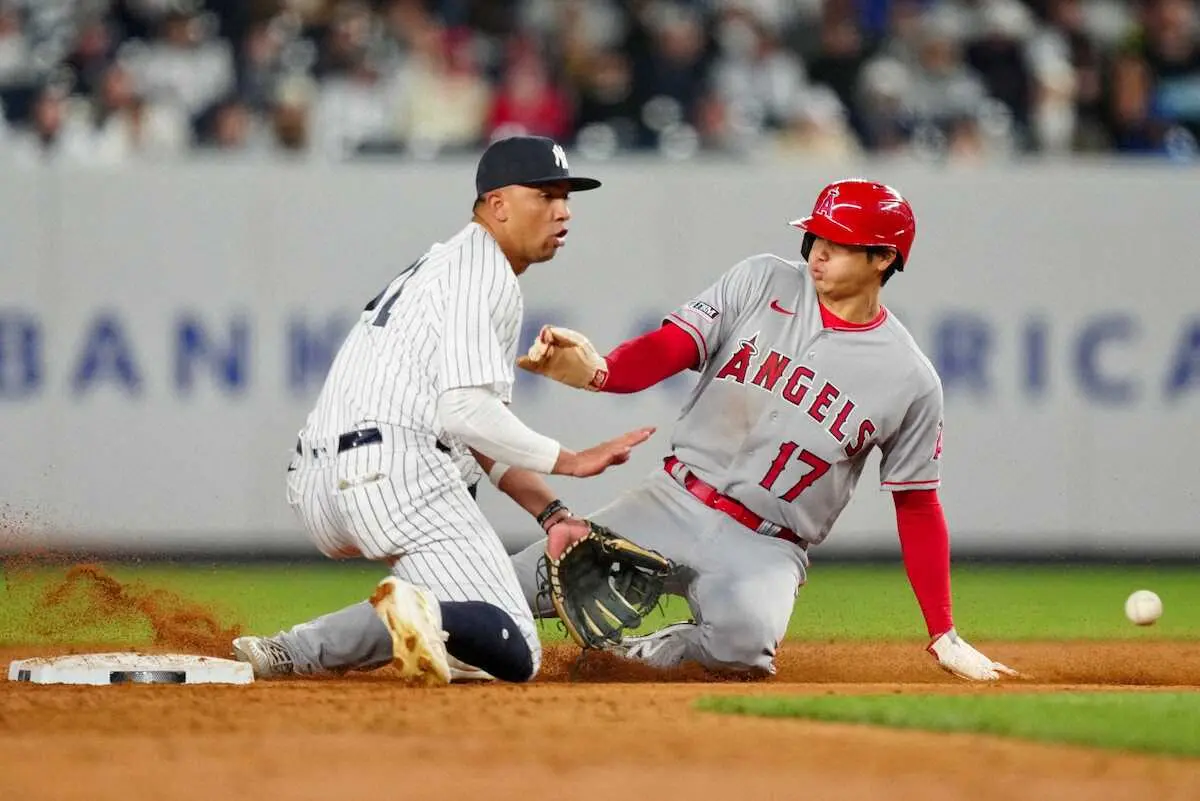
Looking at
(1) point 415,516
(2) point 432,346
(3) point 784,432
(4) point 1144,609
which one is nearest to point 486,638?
(1) point 415,516

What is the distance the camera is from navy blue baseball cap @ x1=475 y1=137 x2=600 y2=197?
5816mm

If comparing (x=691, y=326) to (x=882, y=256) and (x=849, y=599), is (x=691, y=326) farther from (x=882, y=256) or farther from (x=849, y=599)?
(x=849, y=599)

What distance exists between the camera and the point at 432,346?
5711mm

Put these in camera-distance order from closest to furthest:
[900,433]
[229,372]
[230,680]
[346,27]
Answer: [230,680] < [900,433] < [229,372] < [346,27]

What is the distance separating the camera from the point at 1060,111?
12461 mm

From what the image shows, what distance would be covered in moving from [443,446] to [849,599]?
4171 mm

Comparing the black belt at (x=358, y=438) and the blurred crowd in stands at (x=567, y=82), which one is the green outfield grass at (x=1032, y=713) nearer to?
the black belt at (x=358, y=438)

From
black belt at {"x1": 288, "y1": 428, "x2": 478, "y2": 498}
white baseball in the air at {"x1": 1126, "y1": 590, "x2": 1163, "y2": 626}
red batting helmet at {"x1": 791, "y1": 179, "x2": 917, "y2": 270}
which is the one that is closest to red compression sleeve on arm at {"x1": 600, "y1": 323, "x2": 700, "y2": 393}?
red batting helmet at {"x1": 791, "y1": 179, "x2": 917, "y2": 270}

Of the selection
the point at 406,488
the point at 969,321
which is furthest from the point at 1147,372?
the point at 406,488

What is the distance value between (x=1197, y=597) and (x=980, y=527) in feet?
5.35

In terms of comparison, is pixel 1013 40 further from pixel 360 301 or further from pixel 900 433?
pixel 900 433

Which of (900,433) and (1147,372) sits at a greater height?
(900,433)

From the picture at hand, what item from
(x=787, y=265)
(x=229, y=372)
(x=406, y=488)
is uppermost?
(x=787, y=265)

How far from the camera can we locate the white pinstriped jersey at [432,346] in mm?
Result: 5574
